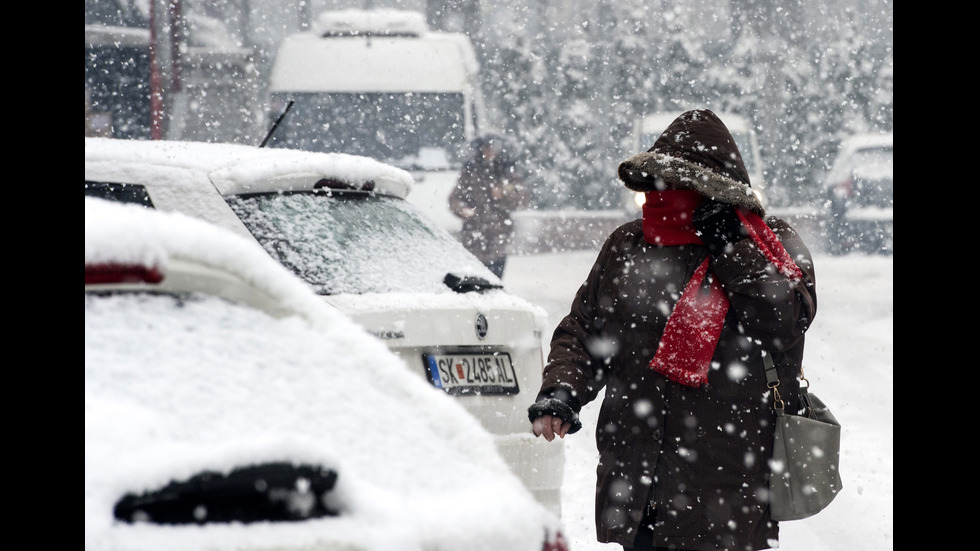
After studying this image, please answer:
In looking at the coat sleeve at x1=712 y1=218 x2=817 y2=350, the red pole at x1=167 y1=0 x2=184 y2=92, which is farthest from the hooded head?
the red pole at x1=167 y1=0 x2=184 y2=92

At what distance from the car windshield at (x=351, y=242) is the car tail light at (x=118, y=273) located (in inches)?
79.8

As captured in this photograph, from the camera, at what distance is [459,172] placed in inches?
449

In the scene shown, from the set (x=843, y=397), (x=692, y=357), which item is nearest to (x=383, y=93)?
(x=843, y=397)

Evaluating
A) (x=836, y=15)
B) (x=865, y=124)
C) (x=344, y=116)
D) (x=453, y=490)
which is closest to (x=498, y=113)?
(x=865, y=124)

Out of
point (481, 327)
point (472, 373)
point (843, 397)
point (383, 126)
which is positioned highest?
point (481, 327)

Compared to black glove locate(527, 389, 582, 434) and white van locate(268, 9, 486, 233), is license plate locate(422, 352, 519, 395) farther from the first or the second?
white van locate(268, 9, 486, 233)

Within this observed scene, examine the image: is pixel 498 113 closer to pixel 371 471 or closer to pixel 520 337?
pixel 520 337

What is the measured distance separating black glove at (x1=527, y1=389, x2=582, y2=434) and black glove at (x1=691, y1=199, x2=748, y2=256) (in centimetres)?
61

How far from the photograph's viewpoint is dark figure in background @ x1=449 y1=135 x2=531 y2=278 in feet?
35.2

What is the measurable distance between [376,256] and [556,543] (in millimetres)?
2286

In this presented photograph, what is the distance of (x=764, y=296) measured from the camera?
3.38 meters

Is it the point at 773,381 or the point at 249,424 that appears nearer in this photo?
the point at 249,424

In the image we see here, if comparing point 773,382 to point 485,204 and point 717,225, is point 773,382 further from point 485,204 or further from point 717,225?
point 485,204

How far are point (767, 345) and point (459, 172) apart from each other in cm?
813
